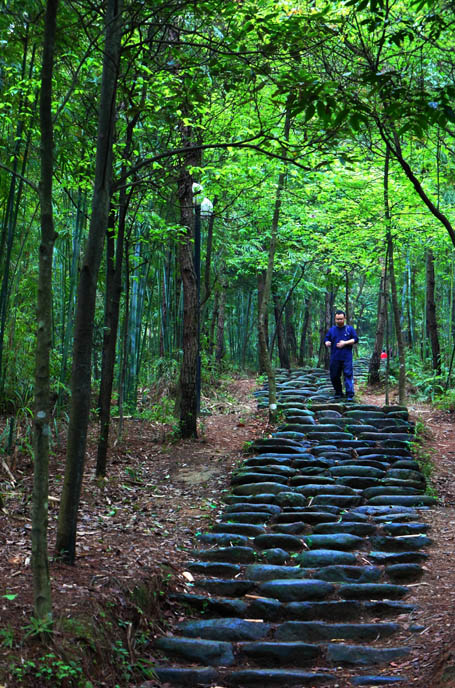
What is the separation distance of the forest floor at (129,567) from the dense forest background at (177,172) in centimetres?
23

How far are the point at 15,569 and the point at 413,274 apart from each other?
52.5ft

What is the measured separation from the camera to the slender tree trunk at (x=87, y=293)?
11.5 feet

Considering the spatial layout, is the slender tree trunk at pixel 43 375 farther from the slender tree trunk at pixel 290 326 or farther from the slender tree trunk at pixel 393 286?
the slender tree trunk at pixel 290 326

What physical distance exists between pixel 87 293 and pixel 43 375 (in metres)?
0.84

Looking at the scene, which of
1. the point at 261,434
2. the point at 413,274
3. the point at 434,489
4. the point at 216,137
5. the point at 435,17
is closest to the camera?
the point at 435,17

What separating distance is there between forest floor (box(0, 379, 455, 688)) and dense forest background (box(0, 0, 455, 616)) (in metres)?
0.23

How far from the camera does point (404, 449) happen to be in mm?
7312

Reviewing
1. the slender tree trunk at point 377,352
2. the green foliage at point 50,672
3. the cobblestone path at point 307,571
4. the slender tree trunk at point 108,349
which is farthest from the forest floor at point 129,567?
the slender tree trunk at point 377,352

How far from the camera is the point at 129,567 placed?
3.91 metres

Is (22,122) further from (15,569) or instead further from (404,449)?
(404,449)

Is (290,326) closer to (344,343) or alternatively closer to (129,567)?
(344,343)

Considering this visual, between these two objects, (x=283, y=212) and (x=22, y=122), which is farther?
(x=283, y=212)

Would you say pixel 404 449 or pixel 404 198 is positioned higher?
pixel 404 198

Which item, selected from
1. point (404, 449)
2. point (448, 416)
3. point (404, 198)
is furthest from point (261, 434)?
point (404, 198)
